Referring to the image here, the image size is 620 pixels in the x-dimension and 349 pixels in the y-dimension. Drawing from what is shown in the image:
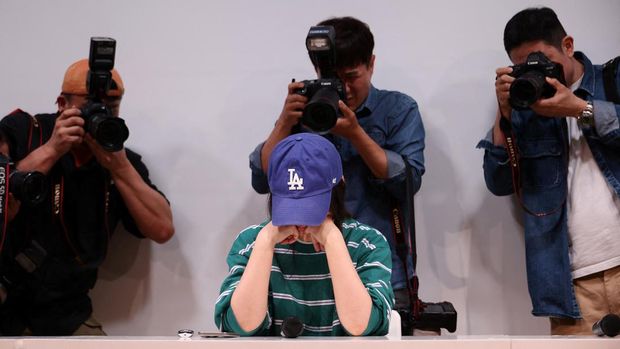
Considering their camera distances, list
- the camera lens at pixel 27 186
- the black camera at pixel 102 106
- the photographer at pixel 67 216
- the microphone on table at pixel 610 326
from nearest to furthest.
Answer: the microphone on table at pixel 610 326 < the camera lens at pixel 27 186 < the black camera at pixel 102 106 < the photographer at pixel 67 216

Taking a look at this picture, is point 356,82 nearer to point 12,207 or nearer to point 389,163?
point 389,163

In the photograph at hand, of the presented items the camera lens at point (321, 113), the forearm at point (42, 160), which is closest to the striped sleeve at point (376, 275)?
the camera lens at point (321, 113)

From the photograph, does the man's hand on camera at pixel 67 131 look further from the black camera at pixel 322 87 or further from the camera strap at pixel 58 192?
the black camera at pixel 322 87

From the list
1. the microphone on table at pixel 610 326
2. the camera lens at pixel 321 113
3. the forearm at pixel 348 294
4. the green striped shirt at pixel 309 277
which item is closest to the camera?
the microphone on table at pixel 610 326

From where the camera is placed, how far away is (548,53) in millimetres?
2570

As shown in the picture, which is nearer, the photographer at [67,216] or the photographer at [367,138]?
the photographer at [367,138]

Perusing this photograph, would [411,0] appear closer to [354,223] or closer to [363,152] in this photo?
[363,152]

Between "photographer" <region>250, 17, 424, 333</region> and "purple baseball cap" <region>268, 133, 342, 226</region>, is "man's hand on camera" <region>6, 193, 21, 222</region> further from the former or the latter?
"purple baseball cap" <region>268, 133, 342, 226</region>

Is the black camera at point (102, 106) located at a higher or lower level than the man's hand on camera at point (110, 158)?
higher

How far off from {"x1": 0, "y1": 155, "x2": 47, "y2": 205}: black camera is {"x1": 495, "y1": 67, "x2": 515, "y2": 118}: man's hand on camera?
128 cm

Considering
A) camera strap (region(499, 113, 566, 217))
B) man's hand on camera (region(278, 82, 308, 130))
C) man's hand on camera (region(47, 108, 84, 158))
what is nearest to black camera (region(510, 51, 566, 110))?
camera strap (region(499, 113, 566, 217))

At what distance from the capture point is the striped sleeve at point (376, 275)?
6.08ft

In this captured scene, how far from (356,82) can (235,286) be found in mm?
873

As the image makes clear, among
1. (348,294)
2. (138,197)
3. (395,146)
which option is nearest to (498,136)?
(395,146)
